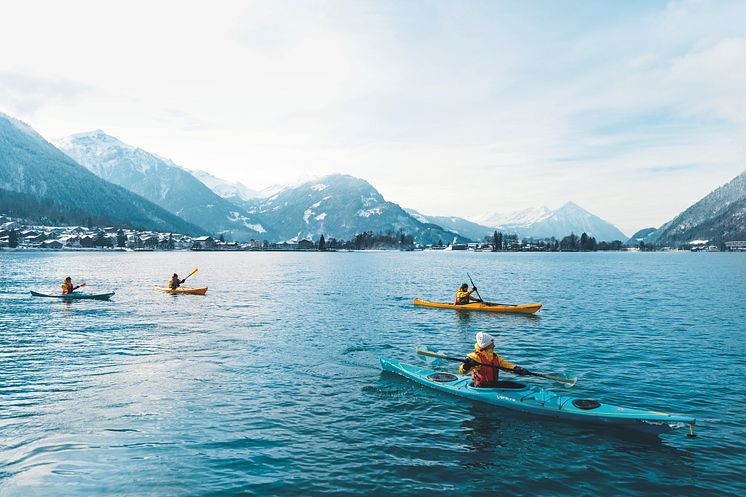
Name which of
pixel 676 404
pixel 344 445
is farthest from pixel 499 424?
pixel 676 404

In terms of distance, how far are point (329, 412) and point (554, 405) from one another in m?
8.98

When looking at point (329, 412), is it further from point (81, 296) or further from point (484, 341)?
point (81, 296)

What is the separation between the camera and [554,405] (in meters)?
19.0

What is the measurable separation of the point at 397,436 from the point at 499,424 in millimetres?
4272

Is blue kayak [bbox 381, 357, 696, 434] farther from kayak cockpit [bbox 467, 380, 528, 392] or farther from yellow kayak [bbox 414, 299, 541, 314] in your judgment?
yellow kayak [bbox 414, 299, 541, 314]

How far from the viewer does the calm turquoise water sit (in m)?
14.3

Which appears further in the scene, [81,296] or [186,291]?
[186,291]

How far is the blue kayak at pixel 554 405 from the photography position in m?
17.1

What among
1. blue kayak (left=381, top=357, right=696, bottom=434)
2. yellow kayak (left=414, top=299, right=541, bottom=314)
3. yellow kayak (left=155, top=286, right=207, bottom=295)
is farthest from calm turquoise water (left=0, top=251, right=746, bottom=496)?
yellow kayak (left=155, top=286, right=207, bottom=295)

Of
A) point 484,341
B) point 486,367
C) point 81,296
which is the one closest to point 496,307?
point 486,367

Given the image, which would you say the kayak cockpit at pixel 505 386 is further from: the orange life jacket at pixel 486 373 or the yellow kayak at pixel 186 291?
the yellow kayak at pixel 186 291

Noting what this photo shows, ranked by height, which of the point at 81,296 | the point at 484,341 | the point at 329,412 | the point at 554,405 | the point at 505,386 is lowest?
the point at 329,412

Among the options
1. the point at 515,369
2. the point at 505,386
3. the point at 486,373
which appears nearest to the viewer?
the point at 515,369

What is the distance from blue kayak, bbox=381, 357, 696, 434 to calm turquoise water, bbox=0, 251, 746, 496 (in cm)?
49
